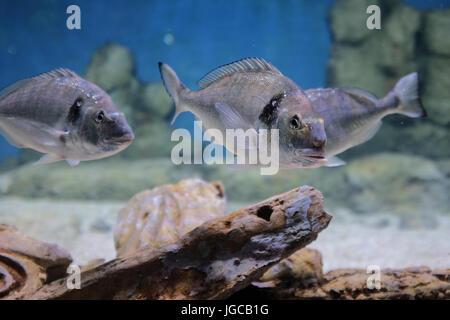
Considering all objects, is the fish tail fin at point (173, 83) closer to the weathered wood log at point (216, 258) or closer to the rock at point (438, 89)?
the weathered wood log at point (216, 258)

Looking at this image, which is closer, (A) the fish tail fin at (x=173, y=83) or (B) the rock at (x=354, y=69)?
(A) the fish tail fin at (x=173, y=83)

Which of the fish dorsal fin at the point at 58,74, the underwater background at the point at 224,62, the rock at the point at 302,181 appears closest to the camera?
the fish dorsal fin at the point at 58,74

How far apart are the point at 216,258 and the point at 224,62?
3515 mm

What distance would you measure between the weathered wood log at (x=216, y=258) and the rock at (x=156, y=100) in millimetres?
7849

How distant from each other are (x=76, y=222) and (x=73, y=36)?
6067mm

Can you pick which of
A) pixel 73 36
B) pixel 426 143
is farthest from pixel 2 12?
pixel 426 143

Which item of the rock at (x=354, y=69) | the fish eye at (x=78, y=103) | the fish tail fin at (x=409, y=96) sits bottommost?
the fish eye at (x=78, y=103)

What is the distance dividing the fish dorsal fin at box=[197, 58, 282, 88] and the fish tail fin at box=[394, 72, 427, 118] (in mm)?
971

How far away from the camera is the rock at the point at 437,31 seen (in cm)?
746

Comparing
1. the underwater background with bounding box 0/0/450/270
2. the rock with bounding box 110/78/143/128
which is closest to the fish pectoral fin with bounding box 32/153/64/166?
the underwater background with bounding box 0/0/450/270

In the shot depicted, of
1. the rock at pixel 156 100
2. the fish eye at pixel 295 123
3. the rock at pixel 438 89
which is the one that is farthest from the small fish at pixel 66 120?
the rock at pixel 438 89

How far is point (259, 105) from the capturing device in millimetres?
1616

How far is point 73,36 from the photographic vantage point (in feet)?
29.8

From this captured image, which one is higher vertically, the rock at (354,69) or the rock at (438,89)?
the rock at (354,69)
